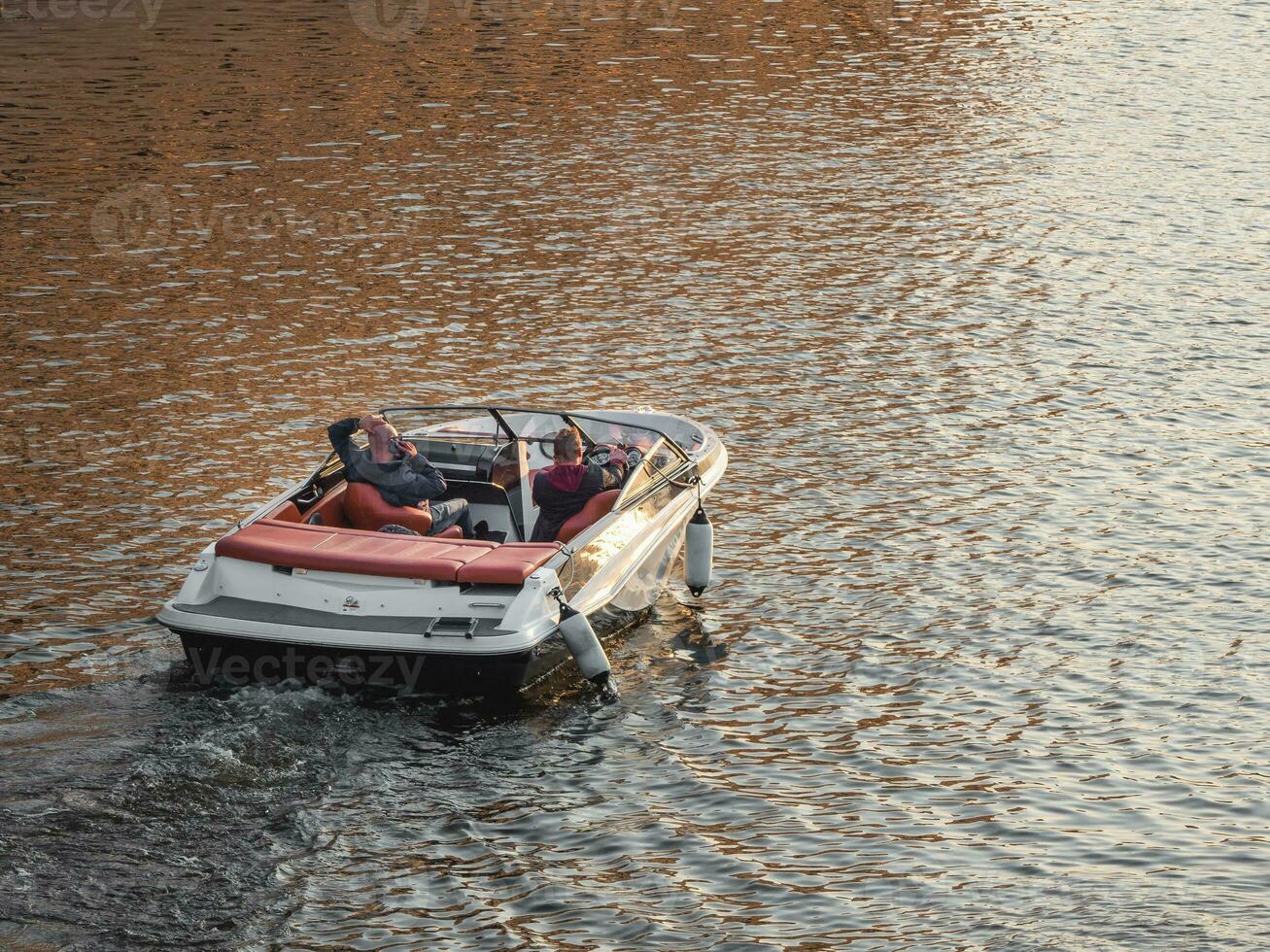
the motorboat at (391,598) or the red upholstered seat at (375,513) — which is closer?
the motorboat at (391,598)

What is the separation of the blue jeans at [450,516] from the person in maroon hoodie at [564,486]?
63 centimetres

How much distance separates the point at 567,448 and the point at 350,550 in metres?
2.59

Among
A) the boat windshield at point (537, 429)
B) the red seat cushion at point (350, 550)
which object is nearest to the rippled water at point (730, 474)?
the red seat cushion at point (350, 550)

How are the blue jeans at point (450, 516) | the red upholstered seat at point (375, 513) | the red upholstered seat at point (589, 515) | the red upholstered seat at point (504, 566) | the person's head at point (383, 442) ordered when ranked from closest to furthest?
the red upholstered seat at point (504, 566)
the red upholstered seat at point (375, 513)
the person's head at point (383, 442)
the blue jeans at point (450, 516)
the red upholstered seat at point (589, 515)

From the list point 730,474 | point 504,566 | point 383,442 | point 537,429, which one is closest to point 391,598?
point 504,566

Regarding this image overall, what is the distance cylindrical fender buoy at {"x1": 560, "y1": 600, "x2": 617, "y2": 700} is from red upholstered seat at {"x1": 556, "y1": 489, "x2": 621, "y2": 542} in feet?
5.88

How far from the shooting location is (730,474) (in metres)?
18.5

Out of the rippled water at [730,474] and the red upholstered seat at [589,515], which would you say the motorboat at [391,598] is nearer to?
the red upholstered seat at [589,515]

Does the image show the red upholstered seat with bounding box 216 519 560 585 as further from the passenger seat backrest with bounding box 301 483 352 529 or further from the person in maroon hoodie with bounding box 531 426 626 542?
the person in maroon hoodie with bounding box 531 426 626 542

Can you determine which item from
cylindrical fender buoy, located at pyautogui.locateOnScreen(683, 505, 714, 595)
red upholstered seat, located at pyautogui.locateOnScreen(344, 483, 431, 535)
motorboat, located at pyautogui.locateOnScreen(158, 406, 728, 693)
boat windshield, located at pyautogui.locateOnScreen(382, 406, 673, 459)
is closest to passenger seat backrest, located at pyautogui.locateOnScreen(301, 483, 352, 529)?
motorboat, located at pyautogui.locateOnScreen(158, 406, 728, 693)

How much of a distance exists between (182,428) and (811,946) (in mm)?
12139

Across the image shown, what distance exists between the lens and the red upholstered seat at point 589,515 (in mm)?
14203

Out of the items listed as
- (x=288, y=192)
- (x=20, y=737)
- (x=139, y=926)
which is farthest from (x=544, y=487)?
(x=288, y=192)

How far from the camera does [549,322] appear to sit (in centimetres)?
2367
